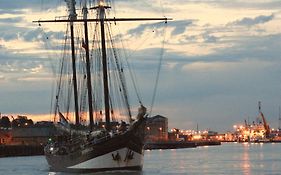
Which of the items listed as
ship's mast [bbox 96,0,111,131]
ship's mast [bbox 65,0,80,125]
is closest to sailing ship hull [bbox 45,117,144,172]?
ship's mast [bbox 96,0,111,131]

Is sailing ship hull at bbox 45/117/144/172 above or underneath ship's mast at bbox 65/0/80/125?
underneath

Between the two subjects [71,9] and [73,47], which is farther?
[73,47]

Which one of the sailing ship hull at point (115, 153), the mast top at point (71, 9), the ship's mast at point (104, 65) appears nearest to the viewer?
the sailing ship hull at point (115, 153)

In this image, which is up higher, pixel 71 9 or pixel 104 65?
pixel 71 9

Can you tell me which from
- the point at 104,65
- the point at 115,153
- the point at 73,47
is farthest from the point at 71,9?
the point at 115,153

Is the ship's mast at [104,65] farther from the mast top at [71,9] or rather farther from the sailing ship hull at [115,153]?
the mast top at [71,9]

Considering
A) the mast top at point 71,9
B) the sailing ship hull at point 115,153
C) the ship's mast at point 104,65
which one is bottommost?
the sailing ship hull at point 115,153

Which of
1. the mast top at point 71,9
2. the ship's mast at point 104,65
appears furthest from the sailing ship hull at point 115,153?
the mast top at point 71,9

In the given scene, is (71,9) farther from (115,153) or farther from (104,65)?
(115,153)

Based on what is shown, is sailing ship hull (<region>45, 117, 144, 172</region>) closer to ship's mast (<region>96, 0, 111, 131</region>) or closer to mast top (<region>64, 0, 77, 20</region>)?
ship's mast (<region>96, 0, 111, 131</region>)

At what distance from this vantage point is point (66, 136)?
8094 cm

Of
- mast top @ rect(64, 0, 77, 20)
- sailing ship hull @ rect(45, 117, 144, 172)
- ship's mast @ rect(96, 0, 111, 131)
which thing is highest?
mast top @ rect(64, 0, 77, 20)

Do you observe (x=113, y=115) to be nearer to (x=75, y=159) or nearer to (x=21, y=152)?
(x=75, y=159)

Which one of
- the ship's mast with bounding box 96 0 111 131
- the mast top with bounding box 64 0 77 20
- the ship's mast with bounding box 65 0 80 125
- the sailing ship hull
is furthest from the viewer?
the mast top with bounding box 64 0 77 20
